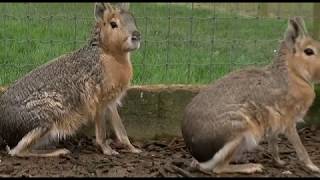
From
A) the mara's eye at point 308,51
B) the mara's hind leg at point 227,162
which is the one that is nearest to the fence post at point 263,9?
the mara's eye at point 308,51

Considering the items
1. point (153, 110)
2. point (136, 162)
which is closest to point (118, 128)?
point (153, 110)

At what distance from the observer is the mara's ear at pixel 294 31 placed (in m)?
6.36

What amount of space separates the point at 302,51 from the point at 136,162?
1780 millimetres

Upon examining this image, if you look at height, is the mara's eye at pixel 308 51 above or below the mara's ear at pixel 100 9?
below

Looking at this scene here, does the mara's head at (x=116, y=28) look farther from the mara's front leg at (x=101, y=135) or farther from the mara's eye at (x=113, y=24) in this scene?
the mara's front leg at (x=101, y=135)

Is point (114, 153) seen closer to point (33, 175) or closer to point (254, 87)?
point (33, 175)

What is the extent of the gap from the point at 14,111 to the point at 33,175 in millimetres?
865

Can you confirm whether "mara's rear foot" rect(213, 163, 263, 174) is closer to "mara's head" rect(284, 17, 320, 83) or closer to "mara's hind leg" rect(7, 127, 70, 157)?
"mara's head" rect(284, 17, 320, 83)

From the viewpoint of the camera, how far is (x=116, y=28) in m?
6.96

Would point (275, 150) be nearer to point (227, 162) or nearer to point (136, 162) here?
point (227, 162)

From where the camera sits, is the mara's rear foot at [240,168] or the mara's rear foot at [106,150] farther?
the mara's rear foot at [106,150]

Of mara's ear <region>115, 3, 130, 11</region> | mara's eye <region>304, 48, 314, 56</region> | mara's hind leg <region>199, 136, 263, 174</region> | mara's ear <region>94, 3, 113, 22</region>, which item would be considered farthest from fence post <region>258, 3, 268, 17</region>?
mara's hind leg <region>199, 136, 263, 174</region>

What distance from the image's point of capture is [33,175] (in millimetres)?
6266

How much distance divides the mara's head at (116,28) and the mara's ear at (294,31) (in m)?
1.40
